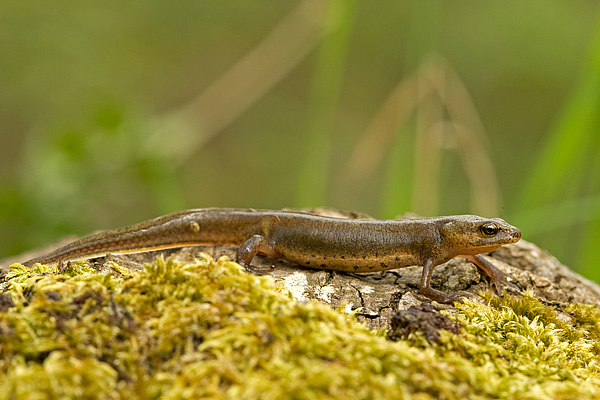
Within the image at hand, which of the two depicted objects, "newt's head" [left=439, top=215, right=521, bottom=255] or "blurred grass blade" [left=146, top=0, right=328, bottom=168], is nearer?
"newt's head" [left=439, top=215, right=521, bottom=255]

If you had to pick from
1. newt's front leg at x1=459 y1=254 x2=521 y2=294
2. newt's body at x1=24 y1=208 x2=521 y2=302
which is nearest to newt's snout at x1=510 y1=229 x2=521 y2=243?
newt's body at x1=24 y1=208 x2=521 y2=302

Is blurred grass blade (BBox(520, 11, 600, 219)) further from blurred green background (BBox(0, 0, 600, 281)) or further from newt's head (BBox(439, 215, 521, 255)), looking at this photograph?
newt's head (BBox(439, 215, 521, 255))

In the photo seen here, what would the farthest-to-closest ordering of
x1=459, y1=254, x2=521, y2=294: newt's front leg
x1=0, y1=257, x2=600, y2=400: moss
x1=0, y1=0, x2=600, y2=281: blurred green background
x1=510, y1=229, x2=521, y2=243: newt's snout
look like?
x1=0, y1=0, x2=600, y2=281: blurred green background < x1=510, y1=229, x2=521, y2=243: newt's snout < x1=459, y1=254, x2=521, y2=294: newt's front leg < x1=0, y1=257, x2=600, y2=400: moss

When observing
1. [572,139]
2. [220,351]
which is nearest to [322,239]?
[572,139]

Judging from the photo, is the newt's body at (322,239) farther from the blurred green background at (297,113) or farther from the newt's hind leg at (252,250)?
the blurred green background at (297,113)

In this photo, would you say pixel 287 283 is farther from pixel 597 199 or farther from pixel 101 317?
pixel 597 199

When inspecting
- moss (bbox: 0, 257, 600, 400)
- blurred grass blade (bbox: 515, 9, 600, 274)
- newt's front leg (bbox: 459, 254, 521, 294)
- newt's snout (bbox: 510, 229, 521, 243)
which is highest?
blurred grass blade (bbox: 515, 9, 600, 274)
